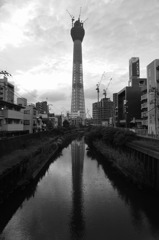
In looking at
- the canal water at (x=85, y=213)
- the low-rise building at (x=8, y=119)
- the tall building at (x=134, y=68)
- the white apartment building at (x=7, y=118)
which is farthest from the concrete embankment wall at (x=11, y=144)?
the tall building at (x=134, y=68)

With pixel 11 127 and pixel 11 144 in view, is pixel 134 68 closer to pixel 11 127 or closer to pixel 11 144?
pixel 11 127

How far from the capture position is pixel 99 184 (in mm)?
20766

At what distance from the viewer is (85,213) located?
1405 cm

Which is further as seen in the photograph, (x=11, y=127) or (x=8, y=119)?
(x=8, y=119)

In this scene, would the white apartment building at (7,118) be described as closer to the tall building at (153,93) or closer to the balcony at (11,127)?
the balcony at (11,127)

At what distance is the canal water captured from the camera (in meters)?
11.6

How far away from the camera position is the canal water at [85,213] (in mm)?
11617

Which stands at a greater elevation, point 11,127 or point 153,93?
point 153,93

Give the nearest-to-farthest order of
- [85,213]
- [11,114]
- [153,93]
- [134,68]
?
[85,213]
[11,114]
[153,93]
[134,68]

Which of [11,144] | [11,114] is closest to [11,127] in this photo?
[11,114]

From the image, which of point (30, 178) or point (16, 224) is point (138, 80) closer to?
point (30, 178)

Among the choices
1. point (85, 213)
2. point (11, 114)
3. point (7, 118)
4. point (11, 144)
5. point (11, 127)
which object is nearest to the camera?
point (85, 213)

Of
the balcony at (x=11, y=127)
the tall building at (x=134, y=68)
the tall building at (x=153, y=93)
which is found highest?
the tall building at (x=134, y=68)

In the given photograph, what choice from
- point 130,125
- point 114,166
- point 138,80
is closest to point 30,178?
point 114,166
